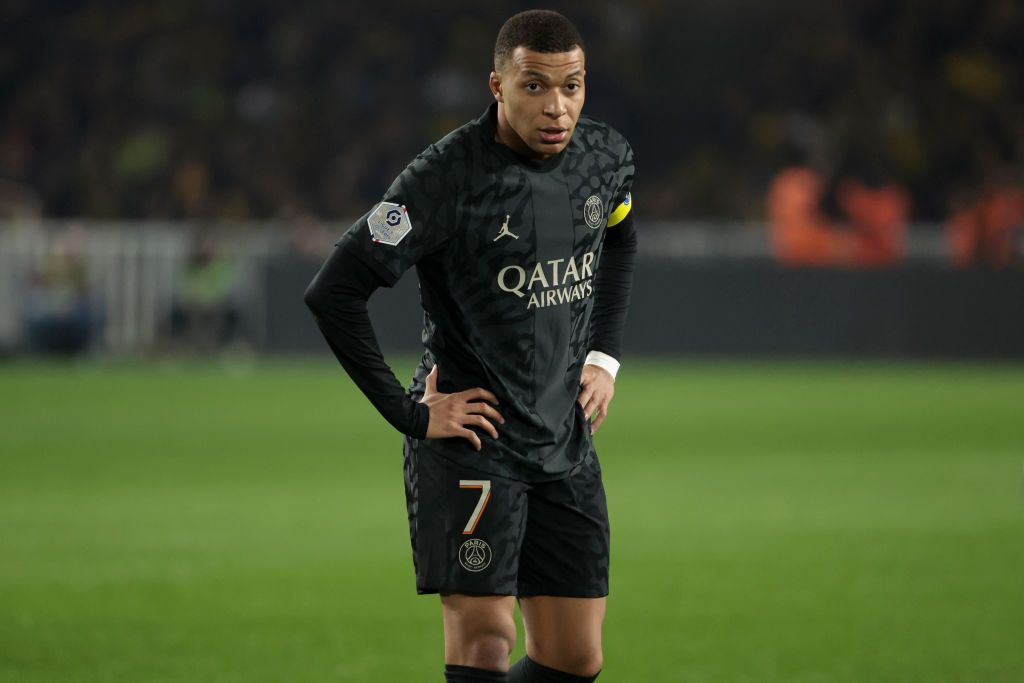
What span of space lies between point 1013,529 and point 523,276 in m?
6.47

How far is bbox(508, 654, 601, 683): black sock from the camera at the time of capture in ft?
15.1

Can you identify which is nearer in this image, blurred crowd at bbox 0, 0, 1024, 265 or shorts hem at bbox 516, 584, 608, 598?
shorts hem at bbox 516, 584, 608, 598

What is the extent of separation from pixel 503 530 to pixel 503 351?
1.54 ft

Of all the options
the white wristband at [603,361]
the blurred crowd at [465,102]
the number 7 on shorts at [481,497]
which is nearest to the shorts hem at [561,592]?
the number 7 on shorts at [481,497]

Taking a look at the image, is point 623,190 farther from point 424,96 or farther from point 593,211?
point 424,96

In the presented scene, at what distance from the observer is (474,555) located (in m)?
4.38

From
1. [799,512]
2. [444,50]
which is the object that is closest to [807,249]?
[444,50]

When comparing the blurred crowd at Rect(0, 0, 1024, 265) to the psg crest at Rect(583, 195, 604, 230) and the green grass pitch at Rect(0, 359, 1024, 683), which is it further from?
the psg crest at Rect(583, 195, 604, 230)

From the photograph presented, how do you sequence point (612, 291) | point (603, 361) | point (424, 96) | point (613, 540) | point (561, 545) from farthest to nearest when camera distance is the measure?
point (424, 96) → point (613, 540) → point (612, 291) → point (603, 361) → point (561, 545)

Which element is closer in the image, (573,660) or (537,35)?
(537,35)

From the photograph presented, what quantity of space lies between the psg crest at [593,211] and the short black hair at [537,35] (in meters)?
0.44

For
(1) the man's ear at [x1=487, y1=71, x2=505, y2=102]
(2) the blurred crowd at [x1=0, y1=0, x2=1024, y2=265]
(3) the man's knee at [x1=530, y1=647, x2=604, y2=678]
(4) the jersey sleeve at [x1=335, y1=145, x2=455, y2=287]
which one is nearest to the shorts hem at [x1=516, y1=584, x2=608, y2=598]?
(3) the man's knee at [x1=530, y1=647, x2=604, y2=678]

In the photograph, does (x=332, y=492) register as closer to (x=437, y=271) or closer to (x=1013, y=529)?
(x=1013, y=529)

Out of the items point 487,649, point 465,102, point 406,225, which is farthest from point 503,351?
point 465,102
